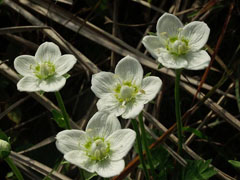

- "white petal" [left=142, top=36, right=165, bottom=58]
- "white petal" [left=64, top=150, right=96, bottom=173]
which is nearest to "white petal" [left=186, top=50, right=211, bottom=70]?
"white petal" [left=142, top=36, right=165, bottom=58]

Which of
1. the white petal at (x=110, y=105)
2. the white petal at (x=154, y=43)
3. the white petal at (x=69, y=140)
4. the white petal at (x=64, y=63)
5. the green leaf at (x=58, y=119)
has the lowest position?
the green leaf at (x=58, y=119)

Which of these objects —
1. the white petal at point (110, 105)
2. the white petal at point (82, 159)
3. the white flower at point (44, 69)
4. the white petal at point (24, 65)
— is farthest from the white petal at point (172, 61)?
the white petal at point (24, 65)

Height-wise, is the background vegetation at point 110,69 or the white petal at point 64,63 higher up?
the white petal at point 64,63

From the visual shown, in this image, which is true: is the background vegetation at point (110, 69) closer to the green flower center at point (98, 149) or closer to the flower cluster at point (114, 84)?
the flower cluster at point (114, 84)

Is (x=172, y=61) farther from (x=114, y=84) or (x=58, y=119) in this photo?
(x=58, y=119)

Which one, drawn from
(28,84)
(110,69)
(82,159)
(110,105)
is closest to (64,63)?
(28,84)

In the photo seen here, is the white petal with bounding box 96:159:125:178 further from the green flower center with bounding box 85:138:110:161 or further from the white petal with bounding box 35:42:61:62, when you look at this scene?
the white petal with bounding box 35:42:61:62
